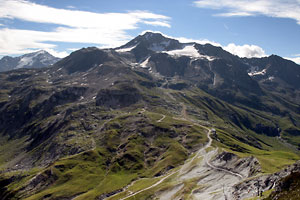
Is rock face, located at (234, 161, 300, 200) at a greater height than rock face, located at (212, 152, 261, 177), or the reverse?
rock face, located at (234, 161, 300, 200)

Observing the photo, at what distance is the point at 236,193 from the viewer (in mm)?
124188

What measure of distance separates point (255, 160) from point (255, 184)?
187ft

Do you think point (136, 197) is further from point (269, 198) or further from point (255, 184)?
point (269, 198)

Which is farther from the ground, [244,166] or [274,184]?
[274,184]

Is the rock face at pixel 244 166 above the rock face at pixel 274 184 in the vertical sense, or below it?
below

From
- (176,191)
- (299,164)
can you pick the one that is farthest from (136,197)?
(299,164)

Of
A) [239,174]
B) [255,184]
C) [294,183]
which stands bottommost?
[239,174]

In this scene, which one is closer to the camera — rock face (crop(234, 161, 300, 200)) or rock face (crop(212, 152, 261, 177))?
rock face (crop(234, 161, 300, 200))

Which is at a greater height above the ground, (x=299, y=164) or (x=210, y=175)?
(x=299, y=164)

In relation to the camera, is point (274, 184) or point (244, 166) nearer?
point (274, 184)

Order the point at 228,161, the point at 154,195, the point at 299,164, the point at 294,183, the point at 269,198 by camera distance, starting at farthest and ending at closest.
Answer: the point at 228,161 → the point at 154,195 → the point at 299,164 → the point at 269,198 → the point at 294,183

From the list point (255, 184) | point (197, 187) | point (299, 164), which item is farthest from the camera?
A: point (197, 187)

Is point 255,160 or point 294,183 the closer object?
point 294,183

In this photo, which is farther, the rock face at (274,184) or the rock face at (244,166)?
the rock face at (244,166)
